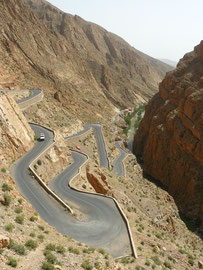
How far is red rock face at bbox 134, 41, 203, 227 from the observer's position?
36.7m

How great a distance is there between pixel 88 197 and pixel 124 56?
153m

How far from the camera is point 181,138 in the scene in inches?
1618

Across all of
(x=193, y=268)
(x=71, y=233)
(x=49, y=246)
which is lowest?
(x=193, y=268)

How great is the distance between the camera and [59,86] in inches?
2667

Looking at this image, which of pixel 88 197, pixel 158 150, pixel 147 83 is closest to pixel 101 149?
pixel 158 150

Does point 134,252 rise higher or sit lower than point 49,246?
lower

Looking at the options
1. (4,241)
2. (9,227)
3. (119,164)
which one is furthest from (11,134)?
(119,164)

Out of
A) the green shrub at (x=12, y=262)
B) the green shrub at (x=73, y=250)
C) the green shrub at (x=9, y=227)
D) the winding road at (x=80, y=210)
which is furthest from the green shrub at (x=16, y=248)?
the winding road at (x=80, y=210)

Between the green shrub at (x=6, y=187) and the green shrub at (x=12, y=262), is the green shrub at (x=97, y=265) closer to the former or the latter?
the green shrub at (x=12, y=262)

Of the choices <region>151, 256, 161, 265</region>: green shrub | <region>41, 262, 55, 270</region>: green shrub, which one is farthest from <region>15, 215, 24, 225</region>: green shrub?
<region>151, 256, 161, 265</region>: green shrub

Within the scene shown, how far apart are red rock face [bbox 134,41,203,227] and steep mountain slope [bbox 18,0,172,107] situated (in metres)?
41.7

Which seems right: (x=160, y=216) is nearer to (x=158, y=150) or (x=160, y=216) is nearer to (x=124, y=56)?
(x=158, y=150)

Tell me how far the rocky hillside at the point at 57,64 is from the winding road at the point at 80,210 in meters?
30.3

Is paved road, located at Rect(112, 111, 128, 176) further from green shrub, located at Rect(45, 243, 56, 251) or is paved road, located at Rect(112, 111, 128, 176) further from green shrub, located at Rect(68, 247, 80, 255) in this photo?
green shrub, located at Rect(45, 243, 56, 251)
